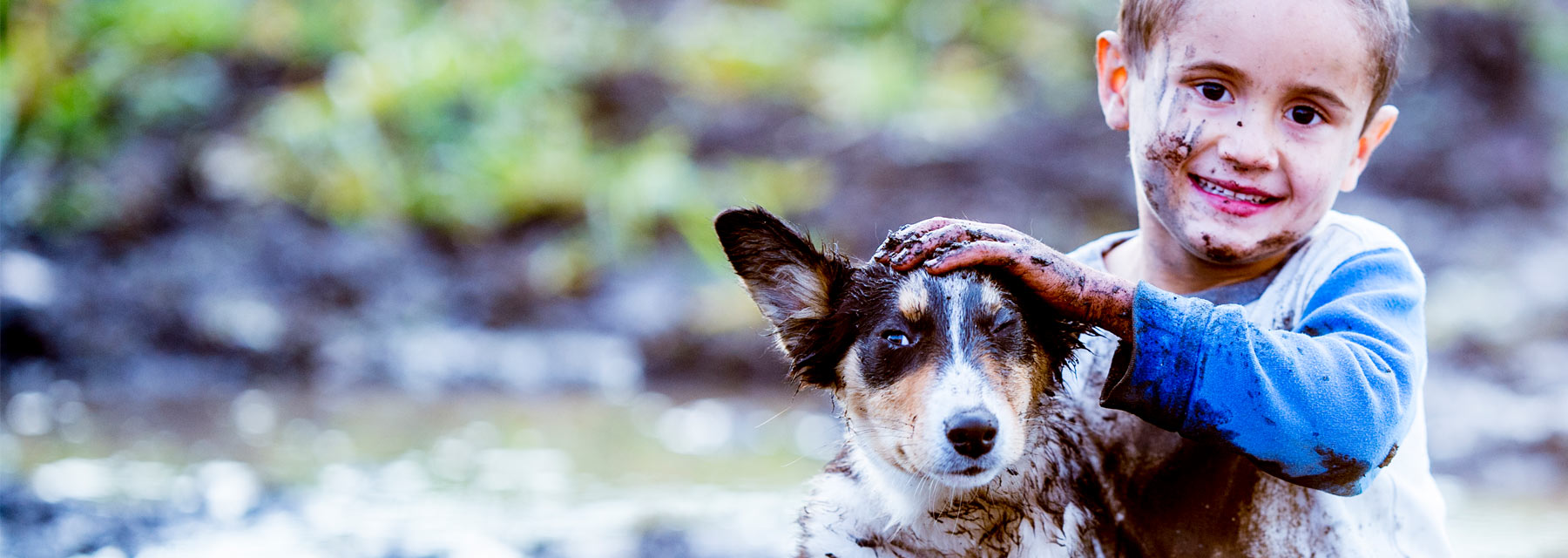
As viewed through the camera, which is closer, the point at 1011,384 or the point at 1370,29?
the point at 1011,384

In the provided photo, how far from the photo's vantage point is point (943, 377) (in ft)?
9.66

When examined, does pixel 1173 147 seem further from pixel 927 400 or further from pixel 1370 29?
pixel 927 400

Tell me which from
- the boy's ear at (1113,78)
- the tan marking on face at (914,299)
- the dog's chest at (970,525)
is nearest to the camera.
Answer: the tan marking on face at (914,299)

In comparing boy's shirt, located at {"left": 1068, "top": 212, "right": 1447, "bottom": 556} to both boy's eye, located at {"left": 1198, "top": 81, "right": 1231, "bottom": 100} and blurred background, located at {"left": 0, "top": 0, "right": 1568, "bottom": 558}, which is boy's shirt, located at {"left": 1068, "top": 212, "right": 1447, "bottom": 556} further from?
blurred background, located at {"left": 0, "top": 0, "right": 1568, "bottom": 558}

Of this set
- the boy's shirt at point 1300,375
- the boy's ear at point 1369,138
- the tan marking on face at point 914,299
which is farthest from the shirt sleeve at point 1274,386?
the boy's ear at point 1369,138

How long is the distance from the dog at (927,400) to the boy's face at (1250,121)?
0.53 metres

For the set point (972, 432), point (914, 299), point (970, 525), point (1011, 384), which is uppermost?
point (914, 299)

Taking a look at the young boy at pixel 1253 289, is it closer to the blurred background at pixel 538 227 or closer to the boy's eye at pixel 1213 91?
the boy's eye at pixel 1213 91

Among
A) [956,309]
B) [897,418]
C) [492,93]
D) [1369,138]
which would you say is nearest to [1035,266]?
[956,309]

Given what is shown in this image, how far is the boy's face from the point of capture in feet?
10.2

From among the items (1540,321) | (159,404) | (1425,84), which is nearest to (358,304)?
(159,404)

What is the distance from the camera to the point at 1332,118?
3246 millimetres

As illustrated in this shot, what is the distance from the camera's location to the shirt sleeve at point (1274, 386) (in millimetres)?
2719

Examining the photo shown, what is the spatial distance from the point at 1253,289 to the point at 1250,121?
1.76 feet
